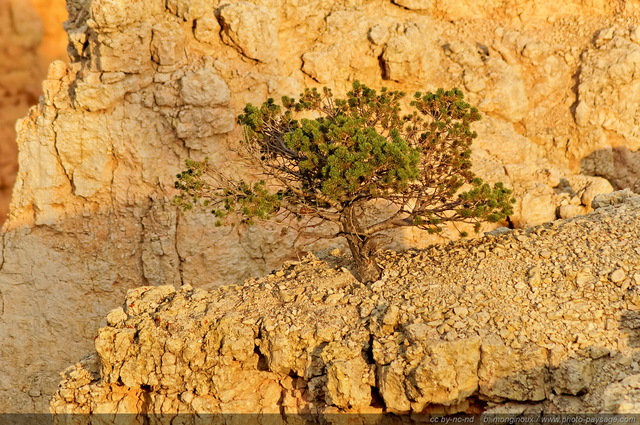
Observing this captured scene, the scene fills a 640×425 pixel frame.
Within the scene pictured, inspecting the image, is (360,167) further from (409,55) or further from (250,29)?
(409,55)

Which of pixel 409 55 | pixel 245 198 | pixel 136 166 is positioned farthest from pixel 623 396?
pixel 136 166

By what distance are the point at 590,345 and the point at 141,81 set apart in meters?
13.6

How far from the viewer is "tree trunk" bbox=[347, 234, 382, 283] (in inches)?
610

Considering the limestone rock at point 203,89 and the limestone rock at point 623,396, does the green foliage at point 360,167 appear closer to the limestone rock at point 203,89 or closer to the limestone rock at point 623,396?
the limestone rock at point 623,396

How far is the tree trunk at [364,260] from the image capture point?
50.8 ft

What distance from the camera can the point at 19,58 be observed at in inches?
967

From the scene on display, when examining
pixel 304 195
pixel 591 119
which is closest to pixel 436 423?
pixel 304 195

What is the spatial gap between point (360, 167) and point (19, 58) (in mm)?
14790

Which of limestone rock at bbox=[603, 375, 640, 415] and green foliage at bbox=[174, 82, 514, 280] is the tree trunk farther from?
limestone rock at bbox=[603, 375, 640, 415]

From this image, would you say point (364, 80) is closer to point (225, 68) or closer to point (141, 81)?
point (225, 68)

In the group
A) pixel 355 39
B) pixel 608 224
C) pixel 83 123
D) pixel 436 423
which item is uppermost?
pixel 355 39

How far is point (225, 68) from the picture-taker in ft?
72.5

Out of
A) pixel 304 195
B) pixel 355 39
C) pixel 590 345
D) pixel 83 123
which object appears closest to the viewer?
pixel 590 345

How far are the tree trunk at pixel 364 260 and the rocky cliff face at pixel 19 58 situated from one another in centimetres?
1233
